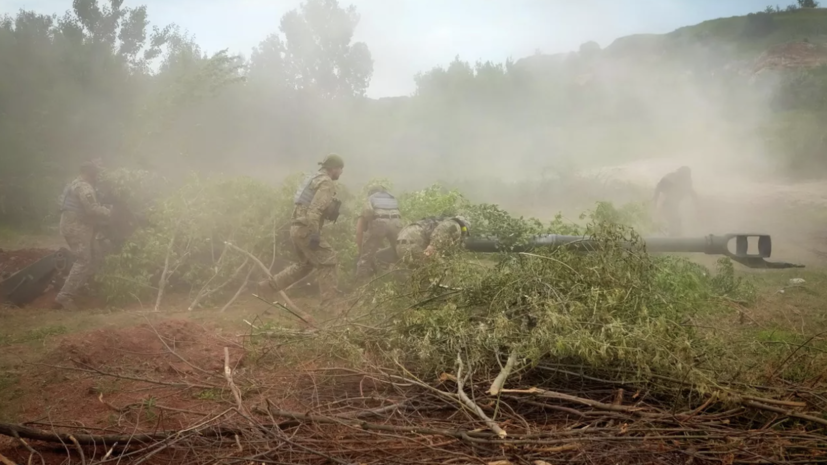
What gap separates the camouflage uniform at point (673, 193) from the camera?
11.8m

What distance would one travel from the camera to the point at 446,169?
2211 centimetres

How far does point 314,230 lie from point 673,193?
7.81 metres

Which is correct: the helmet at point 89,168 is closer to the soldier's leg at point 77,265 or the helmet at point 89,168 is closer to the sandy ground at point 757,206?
the soldier's leg at point 77,265

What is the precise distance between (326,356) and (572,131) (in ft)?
75.3

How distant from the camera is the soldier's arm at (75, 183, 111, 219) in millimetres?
7902

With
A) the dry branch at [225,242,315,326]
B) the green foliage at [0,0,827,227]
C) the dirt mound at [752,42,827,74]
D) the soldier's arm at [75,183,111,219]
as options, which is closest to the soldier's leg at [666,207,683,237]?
the green foliage at [0,0,827,227]

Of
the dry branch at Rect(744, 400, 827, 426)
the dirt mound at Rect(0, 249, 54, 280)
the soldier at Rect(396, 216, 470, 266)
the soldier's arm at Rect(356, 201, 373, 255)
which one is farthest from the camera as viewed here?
the dirt mound at Rect(0, 249, 54, 280)

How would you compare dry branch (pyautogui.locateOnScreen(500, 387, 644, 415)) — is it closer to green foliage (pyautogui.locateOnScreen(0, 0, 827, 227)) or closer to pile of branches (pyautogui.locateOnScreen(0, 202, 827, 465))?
pile of branches (pyautogui.locateOnScreen(0, 202, 827, 465))

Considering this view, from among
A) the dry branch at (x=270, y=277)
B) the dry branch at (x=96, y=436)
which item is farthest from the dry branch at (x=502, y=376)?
the dry branch at (x=270, y=277)

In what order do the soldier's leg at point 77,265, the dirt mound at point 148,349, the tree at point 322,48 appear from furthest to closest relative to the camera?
the tree at point 322,48 → the soldier's leg at point 77,265 → the dirt mound at point 148,349

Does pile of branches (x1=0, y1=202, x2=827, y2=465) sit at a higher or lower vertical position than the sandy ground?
lower

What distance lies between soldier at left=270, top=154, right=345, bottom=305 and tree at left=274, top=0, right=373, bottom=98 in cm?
2042

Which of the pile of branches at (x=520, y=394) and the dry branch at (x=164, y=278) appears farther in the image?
the dry branch at (x=164, y=278)

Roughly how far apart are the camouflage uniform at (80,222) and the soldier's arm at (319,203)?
2942 mm
